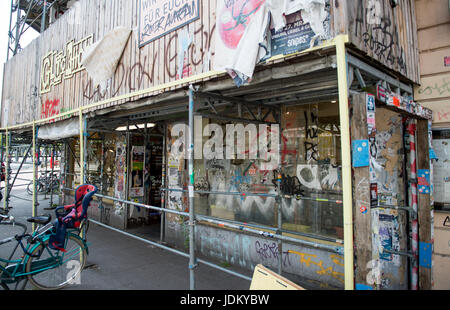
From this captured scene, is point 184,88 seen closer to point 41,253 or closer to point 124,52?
point 124,52

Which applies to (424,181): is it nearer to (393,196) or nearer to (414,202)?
(414,202)

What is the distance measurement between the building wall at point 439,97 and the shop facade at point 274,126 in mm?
283

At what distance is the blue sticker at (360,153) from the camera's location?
2.32 m

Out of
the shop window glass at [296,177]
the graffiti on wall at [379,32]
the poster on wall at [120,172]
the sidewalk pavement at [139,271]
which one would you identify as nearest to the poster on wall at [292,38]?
the graffiti on wall at [379,32]

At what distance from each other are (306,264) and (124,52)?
4.91m

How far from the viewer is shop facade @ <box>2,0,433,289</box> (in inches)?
99.3

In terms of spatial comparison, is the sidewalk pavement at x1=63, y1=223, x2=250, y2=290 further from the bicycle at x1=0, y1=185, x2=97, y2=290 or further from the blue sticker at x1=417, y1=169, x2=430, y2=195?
the blue sticker at x1=417, y1=169, x2=430, y2=195

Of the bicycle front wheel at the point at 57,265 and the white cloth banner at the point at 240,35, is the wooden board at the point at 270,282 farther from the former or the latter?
the bicycle front wheel at the point at 57,265

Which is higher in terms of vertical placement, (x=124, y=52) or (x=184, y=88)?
(x=124, y=52)

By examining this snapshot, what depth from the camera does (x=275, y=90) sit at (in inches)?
152

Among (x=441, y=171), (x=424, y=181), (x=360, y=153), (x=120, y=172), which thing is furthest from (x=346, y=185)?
(x=120, y=172)

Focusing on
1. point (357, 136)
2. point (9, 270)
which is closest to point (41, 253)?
point (9, 270)

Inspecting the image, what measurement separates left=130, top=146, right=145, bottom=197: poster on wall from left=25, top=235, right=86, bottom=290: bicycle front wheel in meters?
3.30

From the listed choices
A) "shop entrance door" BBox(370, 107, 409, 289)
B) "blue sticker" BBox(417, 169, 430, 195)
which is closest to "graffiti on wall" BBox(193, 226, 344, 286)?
"shop entrance door" BBox(370, 107, 409, 289)
